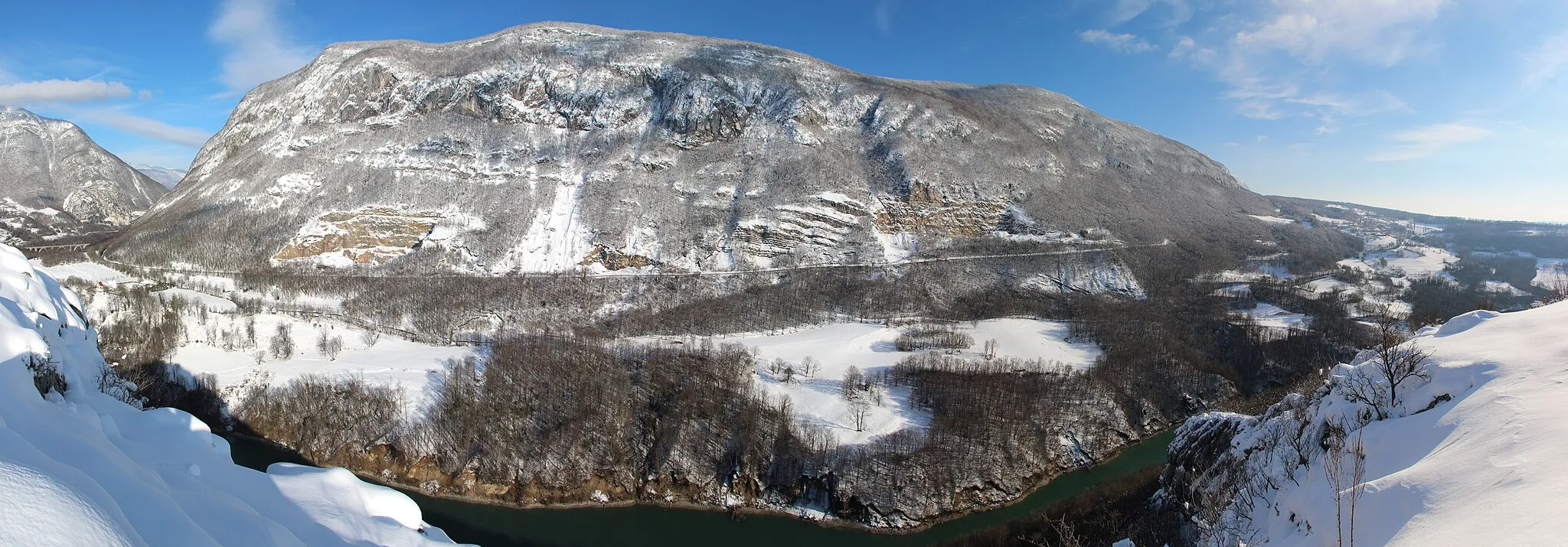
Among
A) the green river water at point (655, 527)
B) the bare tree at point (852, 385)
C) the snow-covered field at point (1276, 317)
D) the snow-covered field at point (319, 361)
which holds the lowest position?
the green river water at point (655, 527)

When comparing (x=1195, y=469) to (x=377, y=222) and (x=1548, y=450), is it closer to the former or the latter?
(x=1548, y=450)

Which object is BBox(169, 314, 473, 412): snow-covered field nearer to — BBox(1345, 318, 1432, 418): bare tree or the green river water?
the green river water

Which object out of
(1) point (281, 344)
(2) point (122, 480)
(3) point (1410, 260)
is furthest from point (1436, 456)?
(3) point (1410, 260)

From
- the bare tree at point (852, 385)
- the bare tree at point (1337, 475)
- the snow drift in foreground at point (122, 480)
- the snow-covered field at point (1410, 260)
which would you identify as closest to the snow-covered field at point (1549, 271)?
the snow-covered field at point (1410, 260)

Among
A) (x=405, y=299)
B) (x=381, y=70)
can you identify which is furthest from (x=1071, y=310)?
(x=381, y=70)

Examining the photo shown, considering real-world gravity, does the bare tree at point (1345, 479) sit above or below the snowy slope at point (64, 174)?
below

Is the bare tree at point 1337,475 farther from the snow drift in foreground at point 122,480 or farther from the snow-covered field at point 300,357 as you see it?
the snow-covered field at point 300,357

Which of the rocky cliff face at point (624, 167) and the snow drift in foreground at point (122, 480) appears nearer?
the snow drift in foreground at point (122, 480)
